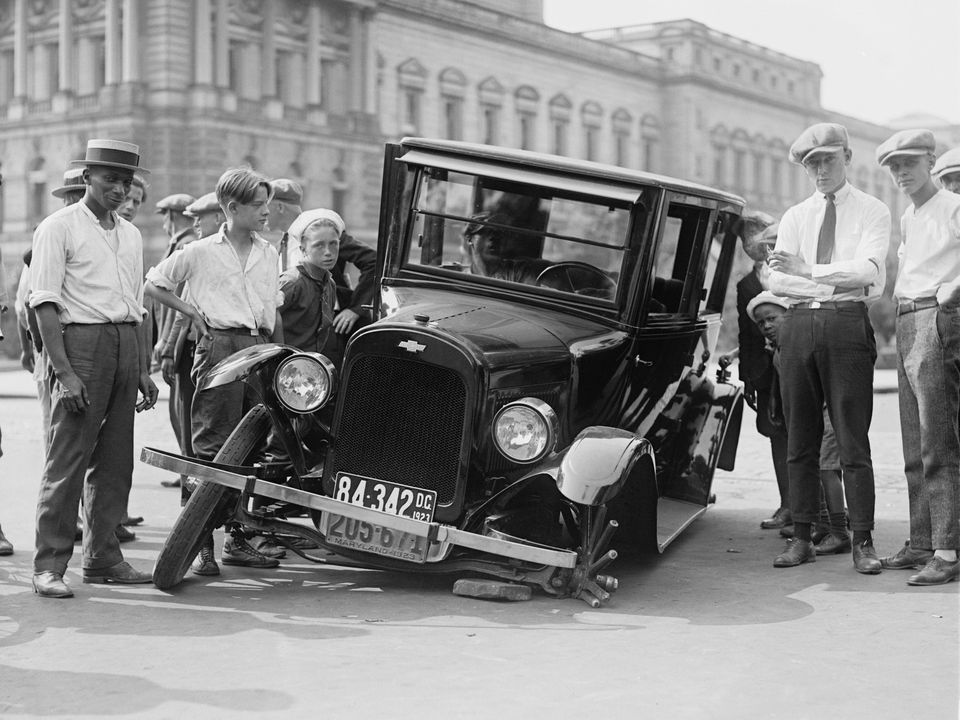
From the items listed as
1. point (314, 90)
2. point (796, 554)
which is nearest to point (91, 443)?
point (796, 554)

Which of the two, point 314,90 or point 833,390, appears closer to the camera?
point 833,390

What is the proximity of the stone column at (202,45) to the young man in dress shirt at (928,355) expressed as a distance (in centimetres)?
4630

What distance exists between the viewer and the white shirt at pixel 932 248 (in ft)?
22.1

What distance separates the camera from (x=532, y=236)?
720 centimetres

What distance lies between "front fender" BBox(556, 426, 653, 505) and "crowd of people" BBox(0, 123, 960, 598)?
4.59ft

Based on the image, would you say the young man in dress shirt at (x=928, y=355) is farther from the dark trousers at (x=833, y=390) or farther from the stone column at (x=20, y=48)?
the stone column at (x=20, y=48)

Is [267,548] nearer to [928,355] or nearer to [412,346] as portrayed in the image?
[412,346]

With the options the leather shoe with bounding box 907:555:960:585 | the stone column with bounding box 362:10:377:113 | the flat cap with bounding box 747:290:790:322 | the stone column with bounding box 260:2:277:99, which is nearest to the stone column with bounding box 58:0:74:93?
the stone column with bounding box 260:2:277:99

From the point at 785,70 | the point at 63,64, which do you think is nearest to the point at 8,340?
the point at 63,64

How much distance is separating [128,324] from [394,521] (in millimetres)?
1608

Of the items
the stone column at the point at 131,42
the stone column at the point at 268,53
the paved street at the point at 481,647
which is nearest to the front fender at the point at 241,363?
the paved street at the point at 481,647

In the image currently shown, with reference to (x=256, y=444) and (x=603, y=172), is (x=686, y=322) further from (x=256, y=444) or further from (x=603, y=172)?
(x=256, y=444)

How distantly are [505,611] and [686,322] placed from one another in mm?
2575

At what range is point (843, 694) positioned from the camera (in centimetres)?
476
